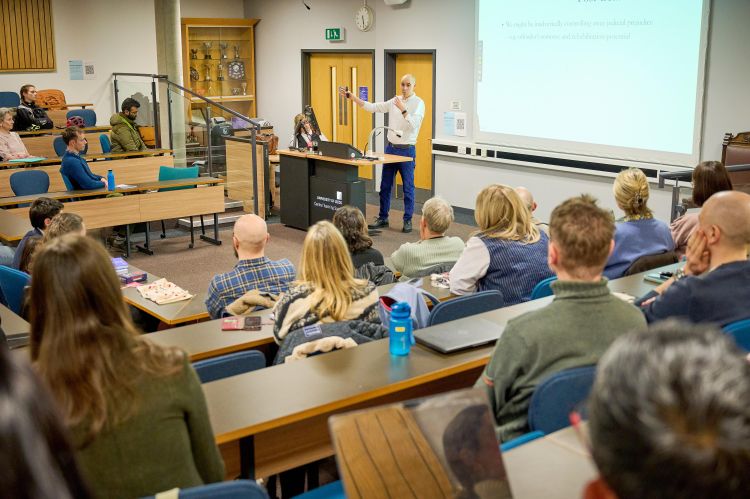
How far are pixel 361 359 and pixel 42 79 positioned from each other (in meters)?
11.3

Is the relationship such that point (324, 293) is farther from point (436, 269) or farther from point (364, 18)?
point (364, 18)

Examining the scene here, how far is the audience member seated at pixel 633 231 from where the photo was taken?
4465 mm

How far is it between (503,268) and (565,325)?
1.88 m

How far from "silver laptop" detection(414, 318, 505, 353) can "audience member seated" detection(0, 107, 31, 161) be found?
23.8 ft

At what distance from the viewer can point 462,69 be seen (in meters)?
9.89

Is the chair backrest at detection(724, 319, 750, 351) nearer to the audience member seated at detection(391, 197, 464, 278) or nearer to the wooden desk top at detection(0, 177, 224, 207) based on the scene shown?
the audience member seated at detection(391, 197, 464, 278)

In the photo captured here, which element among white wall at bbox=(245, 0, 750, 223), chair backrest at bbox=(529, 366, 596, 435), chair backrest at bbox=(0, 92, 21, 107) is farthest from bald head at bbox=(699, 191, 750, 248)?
chair backrest at bbox=(0, 92, 21, 107)

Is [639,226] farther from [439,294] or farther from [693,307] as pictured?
[693,307]

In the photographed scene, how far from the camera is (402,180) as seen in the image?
30.1 feet

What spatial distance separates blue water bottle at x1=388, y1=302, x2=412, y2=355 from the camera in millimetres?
2797

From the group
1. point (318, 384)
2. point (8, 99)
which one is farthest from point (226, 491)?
point (8, 99)

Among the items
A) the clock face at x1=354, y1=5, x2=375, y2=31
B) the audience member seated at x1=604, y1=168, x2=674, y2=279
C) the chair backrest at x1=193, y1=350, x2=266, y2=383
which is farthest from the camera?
the clock face at x1=354, y1=5, x2=375, y2=31

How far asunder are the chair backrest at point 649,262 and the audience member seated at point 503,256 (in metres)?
0.54

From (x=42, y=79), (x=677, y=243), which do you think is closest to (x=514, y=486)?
(x=677, y=243)
